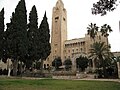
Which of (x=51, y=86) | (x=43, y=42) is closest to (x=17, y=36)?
(x=43, y=42)

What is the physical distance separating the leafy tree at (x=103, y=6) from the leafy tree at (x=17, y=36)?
2921 cm

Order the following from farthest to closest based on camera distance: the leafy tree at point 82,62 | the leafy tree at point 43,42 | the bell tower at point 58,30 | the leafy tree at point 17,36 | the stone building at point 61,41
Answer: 1. the bell tower at point 58,30
2. the stone building at point 61,41
3. the leafy tree at point 82,62
4. the leafy tree at point 43,42
5. the leafy tree at point 17,36

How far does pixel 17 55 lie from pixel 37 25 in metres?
9.57

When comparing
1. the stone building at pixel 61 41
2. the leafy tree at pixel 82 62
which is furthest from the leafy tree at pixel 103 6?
the stone building at pixel 61 41

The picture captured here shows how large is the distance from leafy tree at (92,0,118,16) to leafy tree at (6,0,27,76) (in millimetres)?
29212

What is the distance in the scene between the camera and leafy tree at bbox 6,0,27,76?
4338cm

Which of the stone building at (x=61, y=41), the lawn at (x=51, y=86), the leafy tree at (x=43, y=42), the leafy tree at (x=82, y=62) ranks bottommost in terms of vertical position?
the lawn at (x=51, y=86)

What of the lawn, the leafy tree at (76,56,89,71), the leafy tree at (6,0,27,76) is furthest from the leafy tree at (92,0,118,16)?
the leafy tree at (76,56,89,71)

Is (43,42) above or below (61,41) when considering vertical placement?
below

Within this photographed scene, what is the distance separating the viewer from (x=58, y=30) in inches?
4289

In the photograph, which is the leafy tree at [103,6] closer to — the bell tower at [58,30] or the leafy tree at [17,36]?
the leafy tree at [17,36]

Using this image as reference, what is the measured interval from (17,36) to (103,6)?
30.4 metres

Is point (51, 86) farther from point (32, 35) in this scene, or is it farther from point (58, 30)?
point (58, 30)

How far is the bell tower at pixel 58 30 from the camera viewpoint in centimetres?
10781
